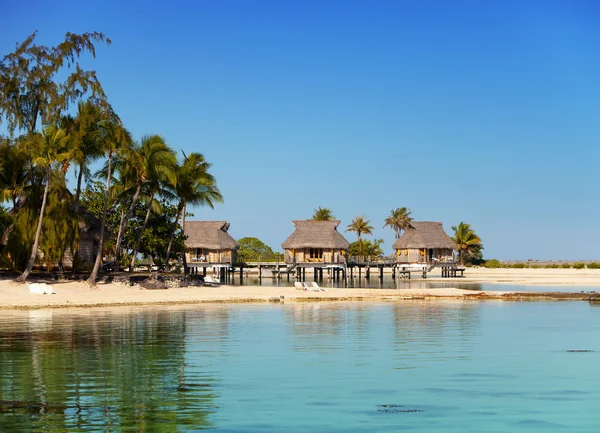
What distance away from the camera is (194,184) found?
2045 inches

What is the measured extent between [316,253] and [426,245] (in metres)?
15.3

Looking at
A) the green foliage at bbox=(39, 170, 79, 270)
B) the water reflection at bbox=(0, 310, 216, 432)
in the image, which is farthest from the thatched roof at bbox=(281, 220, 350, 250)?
the water reflection at bbox=(0, 310, 216, 432)

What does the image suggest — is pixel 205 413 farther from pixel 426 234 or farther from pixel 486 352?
pixel 426 234

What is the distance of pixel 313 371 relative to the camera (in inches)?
663

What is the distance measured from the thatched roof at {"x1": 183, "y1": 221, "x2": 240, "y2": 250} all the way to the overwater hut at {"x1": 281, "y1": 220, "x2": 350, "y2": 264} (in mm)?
6707

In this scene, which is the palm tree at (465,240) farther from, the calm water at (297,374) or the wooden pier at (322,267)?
the calm water at (297,374)

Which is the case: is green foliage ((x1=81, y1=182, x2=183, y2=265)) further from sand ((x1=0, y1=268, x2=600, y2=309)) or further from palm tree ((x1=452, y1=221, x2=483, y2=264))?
palm tree ((x1=452, y1=221, x2=483, y2=264))

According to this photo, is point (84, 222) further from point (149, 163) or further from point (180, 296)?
point (180, 296)

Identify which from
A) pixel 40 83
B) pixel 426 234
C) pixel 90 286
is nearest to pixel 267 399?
pixel 90 286

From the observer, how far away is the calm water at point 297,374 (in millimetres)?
11961

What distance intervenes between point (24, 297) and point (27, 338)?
47.3ft

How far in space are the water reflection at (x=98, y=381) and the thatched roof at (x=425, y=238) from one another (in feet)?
204

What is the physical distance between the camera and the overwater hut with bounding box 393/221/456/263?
8519 cm

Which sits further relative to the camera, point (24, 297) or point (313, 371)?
point (24, 297)
